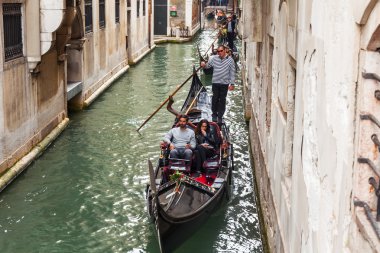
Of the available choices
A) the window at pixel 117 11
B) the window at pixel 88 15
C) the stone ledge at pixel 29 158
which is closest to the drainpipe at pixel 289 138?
the stone ledge at pixel 29 158

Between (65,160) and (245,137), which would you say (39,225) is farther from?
(245,137)

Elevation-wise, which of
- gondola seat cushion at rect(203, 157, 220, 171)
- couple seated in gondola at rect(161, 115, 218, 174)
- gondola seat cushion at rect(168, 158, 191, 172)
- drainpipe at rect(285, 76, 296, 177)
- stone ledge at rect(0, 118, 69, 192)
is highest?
drainpipe at rect(285, 76, 296, 177)

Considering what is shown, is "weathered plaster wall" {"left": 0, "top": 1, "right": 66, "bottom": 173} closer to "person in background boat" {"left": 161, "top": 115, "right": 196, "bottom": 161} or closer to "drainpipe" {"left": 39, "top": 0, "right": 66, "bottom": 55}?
"drainpipe" {"left": 39, "top": 0, "right": 66, "bottom": 55}

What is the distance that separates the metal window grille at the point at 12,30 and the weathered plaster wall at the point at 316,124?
133 inches

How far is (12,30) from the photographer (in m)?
7.26

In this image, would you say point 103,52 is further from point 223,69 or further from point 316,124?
point 316,124

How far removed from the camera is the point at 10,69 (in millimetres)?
6977

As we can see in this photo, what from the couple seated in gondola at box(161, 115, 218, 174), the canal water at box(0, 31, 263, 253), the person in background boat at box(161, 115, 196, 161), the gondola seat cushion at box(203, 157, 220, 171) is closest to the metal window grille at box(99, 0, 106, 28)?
the canal water at box(0, 31, 263, 253)

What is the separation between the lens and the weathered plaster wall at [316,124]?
7.18 ft

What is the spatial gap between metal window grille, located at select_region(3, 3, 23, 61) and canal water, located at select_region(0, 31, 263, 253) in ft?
4.74

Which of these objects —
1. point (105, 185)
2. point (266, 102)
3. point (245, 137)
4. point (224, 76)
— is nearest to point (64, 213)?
point (105, 185)

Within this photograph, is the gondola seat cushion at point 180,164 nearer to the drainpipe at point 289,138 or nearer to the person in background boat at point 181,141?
the person in background boat at point 181,141

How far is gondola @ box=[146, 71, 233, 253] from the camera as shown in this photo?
16.1 ft

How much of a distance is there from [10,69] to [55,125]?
226cm
